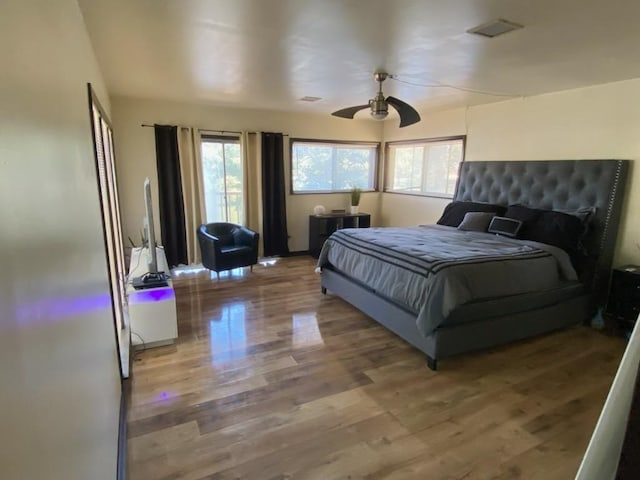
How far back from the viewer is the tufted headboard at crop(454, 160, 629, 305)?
3.64 m

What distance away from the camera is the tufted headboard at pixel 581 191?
364cm

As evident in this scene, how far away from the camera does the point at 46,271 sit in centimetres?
90

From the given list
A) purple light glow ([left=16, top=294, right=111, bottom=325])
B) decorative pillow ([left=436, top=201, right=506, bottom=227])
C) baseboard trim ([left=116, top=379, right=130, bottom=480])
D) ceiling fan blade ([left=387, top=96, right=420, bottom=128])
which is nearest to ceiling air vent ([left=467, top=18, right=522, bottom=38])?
ceiling fan blade ([left=387, top=96, right=420, bottom=128])

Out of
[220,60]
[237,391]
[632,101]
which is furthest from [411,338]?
[632,101]

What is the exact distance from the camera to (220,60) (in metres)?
3.10

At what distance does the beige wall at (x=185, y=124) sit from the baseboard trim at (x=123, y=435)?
3188 mm

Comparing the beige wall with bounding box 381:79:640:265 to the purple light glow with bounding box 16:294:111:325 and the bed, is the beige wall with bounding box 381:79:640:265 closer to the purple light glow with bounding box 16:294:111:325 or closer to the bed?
the bed

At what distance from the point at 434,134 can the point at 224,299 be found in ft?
13.3

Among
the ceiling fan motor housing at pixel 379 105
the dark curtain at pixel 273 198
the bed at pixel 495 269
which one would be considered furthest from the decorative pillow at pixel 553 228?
the dark curtain at pixel 273 198

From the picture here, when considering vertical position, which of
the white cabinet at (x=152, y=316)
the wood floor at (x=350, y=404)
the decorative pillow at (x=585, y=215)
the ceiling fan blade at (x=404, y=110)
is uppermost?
the ceiling fan blade at (x=404, y=110)

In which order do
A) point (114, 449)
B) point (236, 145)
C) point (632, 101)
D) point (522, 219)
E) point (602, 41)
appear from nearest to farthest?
point (114, 449), point (602, 41), point (632, 101), point (522, 219), point (236, 145)

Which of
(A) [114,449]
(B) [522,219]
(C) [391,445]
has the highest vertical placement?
(B) [522,219]

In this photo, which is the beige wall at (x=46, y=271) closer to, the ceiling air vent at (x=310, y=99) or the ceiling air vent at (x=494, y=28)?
the ceiling air vent at (x=494, y=28)

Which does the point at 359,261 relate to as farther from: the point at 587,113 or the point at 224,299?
the point at 587,113
